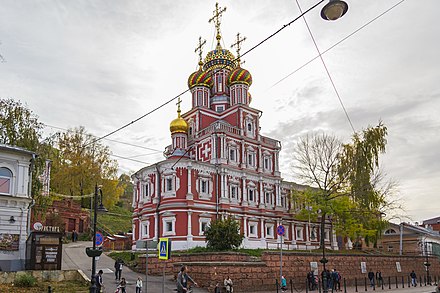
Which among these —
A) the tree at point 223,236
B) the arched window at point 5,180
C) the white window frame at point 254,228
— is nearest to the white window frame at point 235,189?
A: the white window frame at point 254,228

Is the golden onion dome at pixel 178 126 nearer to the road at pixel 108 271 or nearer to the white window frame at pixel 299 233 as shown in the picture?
the road at pixel 108 271

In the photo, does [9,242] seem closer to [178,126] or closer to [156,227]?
[156,227]

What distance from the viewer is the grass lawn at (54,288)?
775 inches

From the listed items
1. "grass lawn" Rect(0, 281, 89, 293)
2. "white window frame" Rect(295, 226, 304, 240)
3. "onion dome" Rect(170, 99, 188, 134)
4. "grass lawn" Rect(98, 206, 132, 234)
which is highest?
"onion dome" Rect(170, 99, 188, 134)

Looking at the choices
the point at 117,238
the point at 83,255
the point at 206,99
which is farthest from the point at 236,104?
the point at 83,255

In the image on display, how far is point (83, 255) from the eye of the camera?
35875 mm

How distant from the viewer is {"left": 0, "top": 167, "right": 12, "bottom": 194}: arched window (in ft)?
82.4

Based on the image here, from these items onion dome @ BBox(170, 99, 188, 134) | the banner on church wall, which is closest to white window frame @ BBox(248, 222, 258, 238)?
onion dome @ BBox(170, 99, 188, 134)

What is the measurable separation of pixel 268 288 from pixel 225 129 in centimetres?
2051

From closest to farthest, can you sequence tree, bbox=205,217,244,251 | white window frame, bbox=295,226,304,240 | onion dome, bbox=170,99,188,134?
tree, bbox=205,217,244,251
onion dome, bbox=170,99,188,134
white window frame, bbox=295,226,304,240

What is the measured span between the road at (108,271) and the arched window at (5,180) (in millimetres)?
7163

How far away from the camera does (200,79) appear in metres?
51.4

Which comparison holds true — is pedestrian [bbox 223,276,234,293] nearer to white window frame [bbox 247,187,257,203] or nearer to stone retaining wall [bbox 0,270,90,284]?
stone retaining wall [bbox 0,270,90,284]

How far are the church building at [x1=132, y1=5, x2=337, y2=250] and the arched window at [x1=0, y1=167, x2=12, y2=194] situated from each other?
14.0 meters
